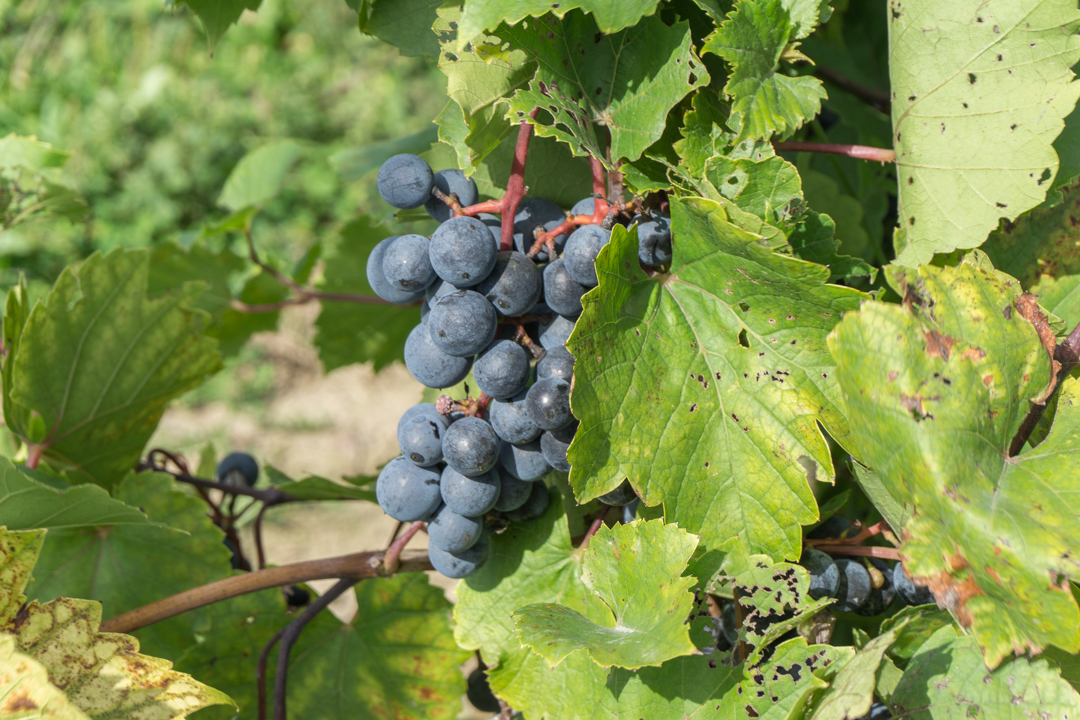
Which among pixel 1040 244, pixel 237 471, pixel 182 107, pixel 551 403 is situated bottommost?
pixel 182 107

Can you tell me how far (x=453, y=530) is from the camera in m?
0.88

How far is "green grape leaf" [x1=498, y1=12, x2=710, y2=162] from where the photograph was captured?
76 centimetres

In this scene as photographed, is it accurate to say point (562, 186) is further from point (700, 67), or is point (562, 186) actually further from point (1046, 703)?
point (1046, 703)

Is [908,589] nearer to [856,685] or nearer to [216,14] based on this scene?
[856,685]

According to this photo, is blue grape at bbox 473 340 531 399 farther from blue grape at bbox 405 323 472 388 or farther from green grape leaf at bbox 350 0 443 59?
green grape leaf at bbox 350 0 443 59

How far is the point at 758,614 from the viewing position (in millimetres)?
804

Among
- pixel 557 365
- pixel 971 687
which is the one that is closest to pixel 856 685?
pixel 971 687

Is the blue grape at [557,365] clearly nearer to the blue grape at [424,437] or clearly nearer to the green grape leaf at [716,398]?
the green grape leaf at [716,398]

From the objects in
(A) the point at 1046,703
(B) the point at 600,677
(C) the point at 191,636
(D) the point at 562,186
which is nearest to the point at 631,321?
(D) the point at 562,186

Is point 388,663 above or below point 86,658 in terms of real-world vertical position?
below

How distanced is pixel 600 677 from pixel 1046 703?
412 mm

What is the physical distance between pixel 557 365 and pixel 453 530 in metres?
0.23

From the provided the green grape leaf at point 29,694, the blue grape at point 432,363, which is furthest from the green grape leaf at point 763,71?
the green grape leaf at point 29,694

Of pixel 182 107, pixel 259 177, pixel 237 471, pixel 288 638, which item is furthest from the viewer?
pixel 182 107
